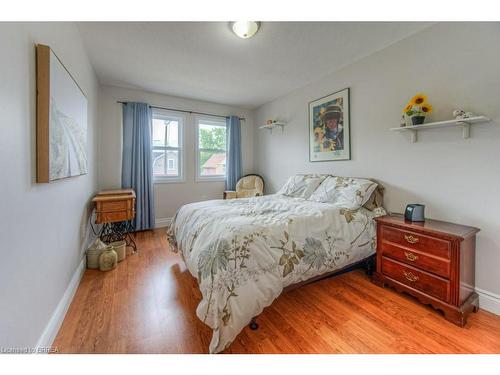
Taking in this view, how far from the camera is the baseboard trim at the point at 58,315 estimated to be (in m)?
1.26

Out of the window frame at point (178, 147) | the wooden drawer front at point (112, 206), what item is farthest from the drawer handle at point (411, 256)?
the window frame at point (178, 147)

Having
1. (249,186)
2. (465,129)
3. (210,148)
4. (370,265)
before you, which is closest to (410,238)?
(370,265)

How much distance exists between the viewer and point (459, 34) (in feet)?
5.92

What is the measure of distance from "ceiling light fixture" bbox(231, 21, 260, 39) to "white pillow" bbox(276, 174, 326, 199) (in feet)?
5.95

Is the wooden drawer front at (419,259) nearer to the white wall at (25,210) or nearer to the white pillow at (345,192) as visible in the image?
the white pillow at (345,192)

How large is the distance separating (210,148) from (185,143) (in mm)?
514

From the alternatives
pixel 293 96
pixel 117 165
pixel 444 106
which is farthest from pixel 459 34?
pixel 117 165

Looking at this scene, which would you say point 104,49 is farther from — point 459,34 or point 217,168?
point 459,34

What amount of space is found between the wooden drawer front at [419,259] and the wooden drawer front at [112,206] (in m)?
2.88

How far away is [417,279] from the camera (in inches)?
68.3

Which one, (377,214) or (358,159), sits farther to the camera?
(358,159)

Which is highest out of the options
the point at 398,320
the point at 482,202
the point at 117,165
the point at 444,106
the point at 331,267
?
the point at 444,106

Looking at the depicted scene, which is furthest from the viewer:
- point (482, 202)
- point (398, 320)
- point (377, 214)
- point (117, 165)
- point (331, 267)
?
point (117, 165)
